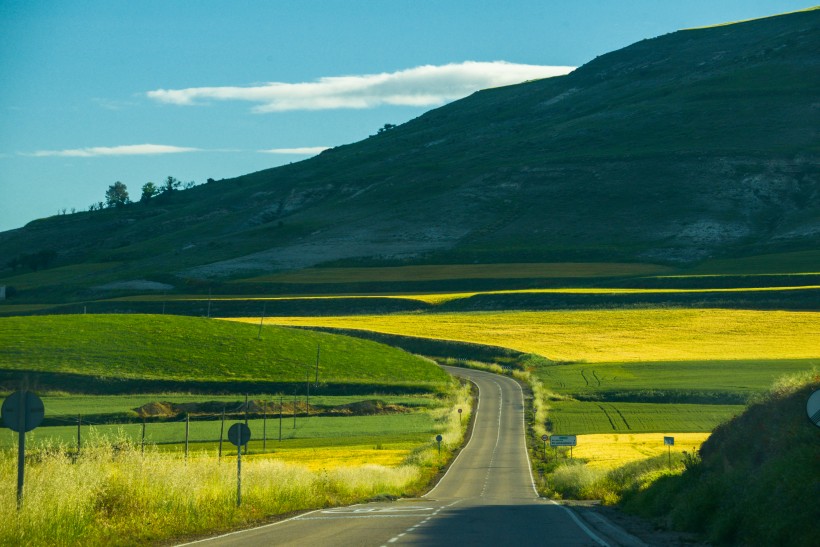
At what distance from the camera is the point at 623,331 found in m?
91.4

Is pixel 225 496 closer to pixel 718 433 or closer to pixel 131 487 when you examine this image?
pixel 131 487

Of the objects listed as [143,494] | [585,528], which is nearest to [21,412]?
[143,494]

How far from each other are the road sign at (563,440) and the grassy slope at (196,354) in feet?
93.6

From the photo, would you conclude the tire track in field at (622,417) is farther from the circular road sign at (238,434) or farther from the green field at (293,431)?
the circular road sign at (238,434)

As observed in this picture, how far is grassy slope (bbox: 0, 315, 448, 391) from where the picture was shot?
76.4 meters

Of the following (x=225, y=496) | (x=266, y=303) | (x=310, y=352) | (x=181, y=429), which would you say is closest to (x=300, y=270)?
(x=266, y=303)

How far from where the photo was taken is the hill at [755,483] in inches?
610

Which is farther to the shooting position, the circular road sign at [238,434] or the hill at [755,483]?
the circular road sign at [238,434]

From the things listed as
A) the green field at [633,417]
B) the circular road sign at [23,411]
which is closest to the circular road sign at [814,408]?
the circular road sign at [23,411]

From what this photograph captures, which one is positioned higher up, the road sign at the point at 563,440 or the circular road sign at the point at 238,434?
the circular road sign at the point at 238,434

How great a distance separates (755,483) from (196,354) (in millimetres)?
67929

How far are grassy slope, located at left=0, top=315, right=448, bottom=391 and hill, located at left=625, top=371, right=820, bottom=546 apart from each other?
174 feet

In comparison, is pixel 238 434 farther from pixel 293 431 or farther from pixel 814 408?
pixel 293 431

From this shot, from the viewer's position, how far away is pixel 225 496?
24109 millimetres
